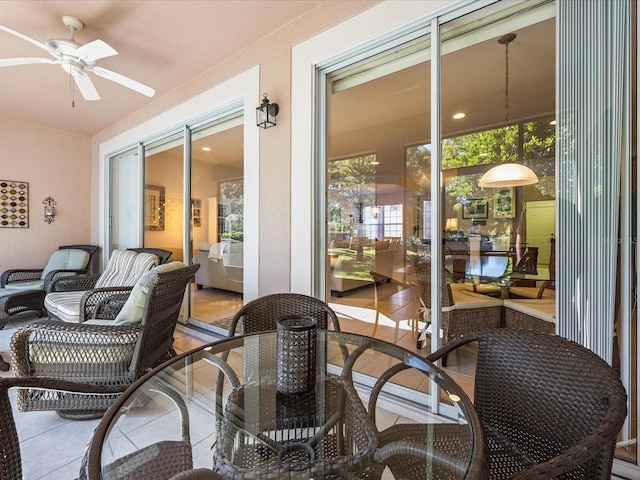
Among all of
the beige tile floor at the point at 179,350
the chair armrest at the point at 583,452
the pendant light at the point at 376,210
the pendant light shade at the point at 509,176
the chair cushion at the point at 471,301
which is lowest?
the beige tile floor at the point at 179,350

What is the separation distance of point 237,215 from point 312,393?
8.99 ft

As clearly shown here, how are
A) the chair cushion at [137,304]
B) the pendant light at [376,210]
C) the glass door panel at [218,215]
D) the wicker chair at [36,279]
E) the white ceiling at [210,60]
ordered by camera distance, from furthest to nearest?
the pendant light at [376,210]
the wicker chair at [36,279]
the glass door panel at [218,215]
the white ceiling at [210,60]
the chair cushion at [137,304]

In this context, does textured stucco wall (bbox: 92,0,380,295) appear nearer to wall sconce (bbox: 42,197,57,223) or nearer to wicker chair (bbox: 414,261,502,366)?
wicker chair (bbox: 414,261,502,366)

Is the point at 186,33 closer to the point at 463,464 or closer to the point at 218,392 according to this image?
the point at 218,392

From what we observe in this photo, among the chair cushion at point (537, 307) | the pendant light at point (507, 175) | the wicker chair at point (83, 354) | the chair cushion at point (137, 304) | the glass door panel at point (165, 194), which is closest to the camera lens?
the wicker chair at point (83, 354)

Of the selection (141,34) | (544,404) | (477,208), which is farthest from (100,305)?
(477,208)

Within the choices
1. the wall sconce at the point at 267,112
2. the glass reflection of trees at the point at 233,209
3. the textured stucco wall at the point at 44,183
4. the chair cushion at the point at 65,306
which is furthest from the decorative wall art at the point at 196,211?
the textured stucco wall at the point at 44,183

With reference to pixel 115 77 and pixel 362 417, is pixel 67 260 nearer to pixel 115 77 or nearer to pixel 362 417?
pixel 115 77

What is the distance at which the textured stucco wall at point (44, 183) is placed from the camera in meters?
4.59

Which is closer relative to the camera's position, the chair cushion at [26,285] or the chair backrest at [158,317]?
the chair backrest at [158,317]

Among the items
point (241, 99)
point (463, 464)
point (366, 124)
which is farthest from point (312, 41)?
point (463, 464)

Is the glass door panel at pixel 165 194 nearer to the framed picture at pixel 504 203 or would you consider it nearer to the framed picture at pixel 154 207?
the framed picture at pixel 154 207

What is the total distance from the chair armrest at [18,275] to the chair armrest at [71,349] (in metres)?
3.48

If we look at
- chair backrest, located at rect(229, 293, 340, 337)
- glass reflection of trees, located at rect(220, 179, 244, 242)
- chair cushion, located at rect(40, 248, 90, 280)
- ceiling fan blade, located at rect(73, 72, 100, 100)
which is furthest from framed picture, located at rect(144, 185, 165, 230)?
chair backrest, located at rect(229, 293, 340, 337)
